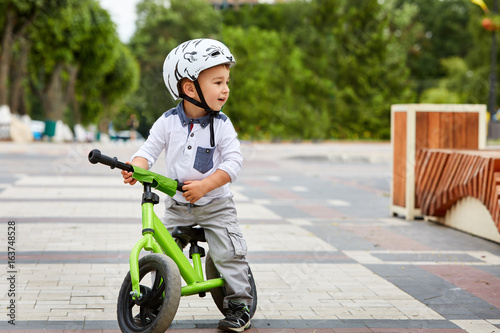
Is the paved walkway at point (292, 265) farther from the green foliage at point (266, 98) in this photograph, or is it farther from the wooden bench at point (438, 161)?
the green foliage at point (266, 98)

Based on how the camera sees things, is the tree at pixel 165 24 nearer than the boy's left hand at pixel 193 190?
No

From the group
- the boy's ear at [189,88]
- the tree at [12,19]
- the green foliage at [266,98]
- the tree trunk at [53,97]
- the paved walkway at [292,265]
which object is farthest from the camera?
the tree trunk at [53,97]

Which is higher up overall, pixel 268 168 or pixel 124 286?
pixel 124 286

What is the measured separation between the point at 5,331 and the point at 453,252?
441 centimetres

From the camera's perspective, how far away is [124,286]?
12.5 feet

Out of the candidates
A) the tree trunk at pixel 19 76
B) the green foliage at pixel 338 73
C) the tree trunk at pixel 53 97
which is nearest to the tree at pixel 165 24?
the tree trunk at pixel 19 76

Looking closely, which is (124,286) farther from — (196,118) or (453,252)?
(453,252)

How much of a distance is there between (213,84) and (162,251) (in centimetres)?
93

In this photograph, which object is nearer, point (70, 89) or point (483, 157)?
point (483, 157)

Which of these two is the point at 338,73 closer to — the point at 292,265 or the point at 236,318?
the point at 292,265

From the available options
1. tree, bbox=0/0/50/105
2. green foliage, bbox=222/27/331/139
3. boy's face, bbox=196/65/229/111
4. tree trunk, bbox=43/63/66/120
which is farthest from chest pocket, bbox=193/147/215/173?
tree trunk, bbox=43/63/66/120

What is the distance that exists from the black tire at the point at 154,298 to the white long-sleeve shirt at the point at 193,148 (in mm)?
431

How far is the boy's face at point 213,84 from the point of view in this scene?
3.89m

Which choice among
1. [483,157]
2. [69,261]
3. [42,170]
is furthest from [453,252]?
[42,170]
